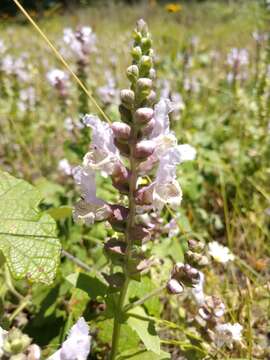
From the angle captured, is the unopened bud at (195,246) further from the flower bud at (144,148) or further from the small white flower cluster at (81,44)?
the small white flower cluster at (81,44)

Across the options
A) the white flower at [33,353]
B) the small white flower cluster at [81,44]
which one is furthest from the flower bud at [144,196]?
the small white flower cluster at [81,44]

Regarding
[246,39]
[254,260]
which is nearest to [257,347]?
[254,260]

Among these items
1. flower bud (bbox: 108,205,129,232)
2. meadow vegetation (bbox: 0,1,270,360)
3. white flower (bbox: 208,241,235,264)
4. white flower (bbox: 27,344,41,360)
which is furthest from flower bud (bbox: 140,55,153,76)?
white flower (bbox: 208,241,235,264)

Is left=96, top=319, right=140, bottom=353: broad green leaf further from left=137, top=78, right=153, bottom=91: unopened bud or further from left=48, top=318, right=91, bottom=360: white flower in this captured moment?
left=137, top=78, right=153, bottom=91: unopened bud

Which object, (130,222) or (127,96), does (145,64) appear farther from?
(130,222)

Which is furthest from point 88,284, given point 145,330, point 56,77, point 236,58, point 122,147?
point 236,58

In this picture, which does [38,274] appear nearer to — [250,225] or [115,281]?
[115,281]
